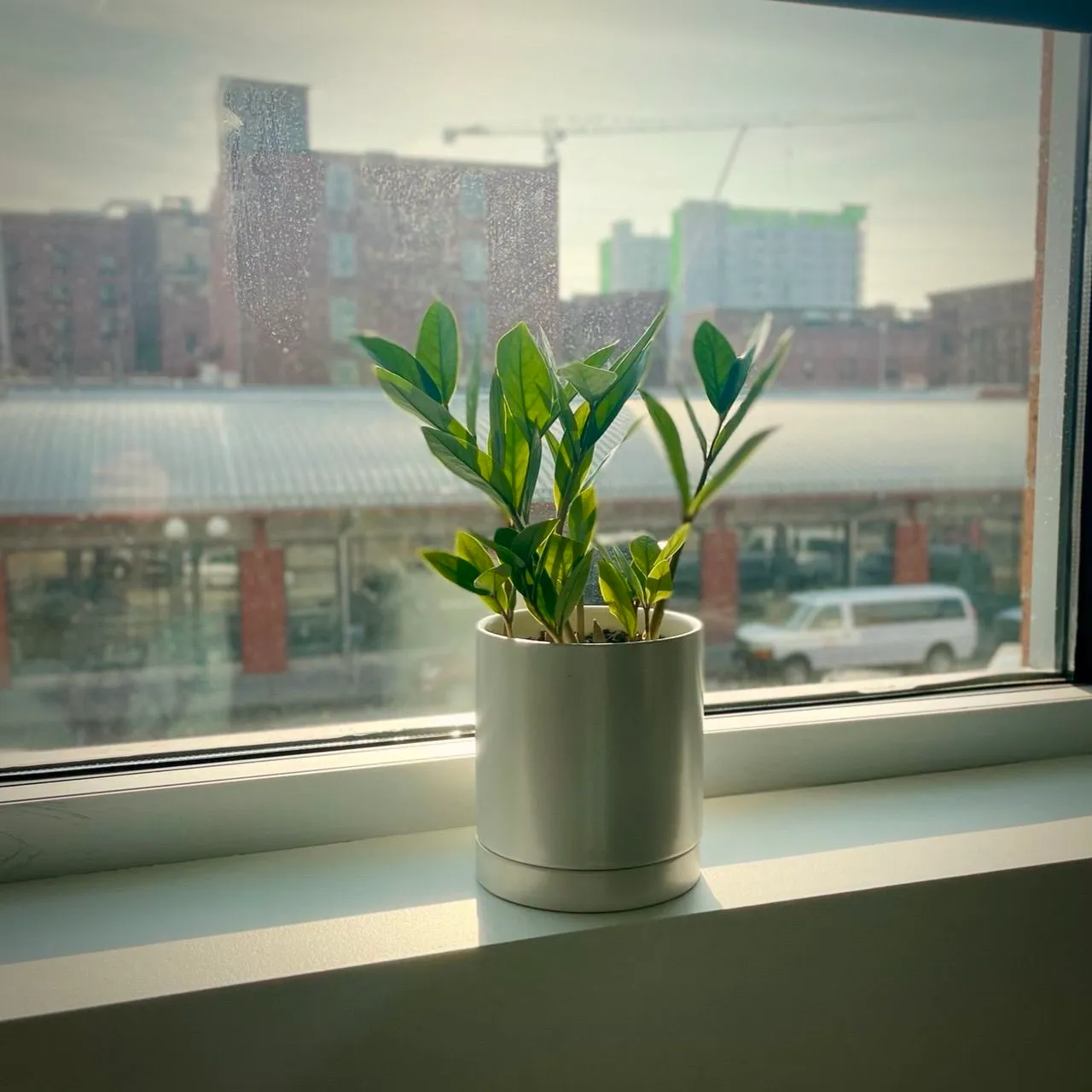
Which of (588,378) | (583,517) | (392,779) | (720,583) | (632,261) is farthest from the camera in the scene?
(720,583)

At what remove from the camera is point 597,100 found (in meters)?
1.01

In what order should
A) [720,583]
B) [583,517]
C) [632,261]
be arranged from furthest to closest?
[720,583] → [632,261] → [583,517]

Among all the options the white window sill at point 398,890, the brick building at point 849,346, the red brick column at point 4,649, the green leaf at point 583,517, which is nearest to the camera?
the white window sill at point 398,890

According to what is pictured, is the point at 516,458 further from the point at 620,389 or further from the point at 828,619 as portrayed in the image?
the point at 828,619

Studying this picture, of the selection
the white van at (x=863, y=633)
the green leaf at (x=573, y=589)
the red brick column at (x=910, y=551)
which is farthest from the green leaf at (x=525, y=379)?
the red brick column at (x=910, y=551)

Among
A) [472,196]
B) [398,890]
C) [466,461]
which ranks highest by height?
[472,196]

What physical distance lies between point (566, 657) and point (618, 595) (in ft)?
0.25

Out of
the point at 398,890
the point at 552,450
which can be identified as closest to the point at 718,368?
the point at 552,450

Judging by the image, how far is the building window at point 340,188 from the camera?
92 centimetres

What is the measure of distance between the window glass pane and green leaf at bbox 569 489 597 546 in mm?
145

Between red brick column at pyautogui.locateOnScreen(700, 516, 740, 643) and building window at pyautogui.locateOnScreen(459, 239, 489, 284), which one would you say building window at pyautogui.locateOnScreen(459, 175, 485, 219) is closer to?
building window at pyautogui.locateOnScreen(459, 239, 489, 284)

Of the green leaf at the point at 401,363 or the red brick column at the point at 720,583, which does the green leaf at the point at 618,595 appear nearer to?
the green leaf at the point at 401,363

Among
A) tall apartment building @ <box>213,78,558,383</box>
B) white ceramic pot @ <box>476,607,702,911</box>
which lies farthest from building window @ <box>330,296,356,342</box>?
white ceramic pot @ <box>476,607,702,911</box>

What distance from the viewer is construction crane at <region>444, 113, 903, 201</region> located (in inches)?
37.9
